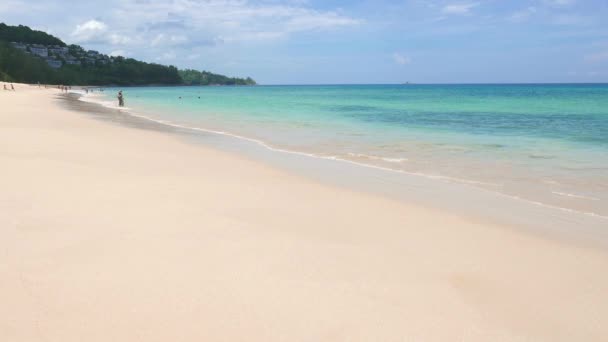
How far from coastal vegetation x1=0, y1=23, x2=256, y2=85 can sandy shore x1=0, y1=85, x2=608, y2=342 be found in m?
109

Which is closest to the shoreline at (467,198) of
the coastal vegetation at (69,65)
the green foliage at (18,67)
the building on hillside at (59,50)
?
the green foliage at (18,67)

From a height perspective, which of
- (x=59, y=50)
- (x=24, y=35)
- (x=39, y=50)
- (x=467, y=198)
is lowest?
(x=467, y=198)

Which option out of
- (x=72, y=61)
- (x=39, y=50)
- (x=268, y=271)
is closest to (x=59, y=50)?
(x=72, y=61)

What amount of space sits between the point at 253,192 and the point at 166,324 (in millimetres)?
3905

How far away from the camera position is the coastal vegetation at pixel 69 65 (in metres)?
108

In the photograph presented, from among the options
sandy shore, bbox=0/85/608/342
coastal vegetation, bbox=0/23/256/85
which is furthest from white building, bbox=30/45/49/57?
sandy shore, bbox=0/85/608/342

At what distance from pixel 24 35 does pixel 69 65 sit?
30.2m

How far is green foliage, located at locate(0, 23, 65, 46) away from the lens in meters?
158

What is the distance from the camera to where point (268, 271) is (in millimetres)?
3781

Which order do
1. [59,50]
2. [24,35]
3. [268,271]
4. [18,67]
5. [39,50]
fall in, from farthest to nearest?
[59,50] < [24,35] < [39,50] < [18,67] < [268,271]

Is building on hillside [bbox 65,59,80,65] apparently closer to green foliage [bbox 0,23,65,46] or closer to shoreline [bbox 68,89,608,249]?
green foliage [bbox 0,23,65,46]

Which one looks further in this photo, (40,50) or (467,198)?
(40,50)

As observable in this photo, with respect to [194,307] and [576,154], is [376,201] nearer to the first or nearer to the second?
[194,307]

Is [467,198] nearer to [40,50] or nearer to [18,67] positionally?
[18,67]
